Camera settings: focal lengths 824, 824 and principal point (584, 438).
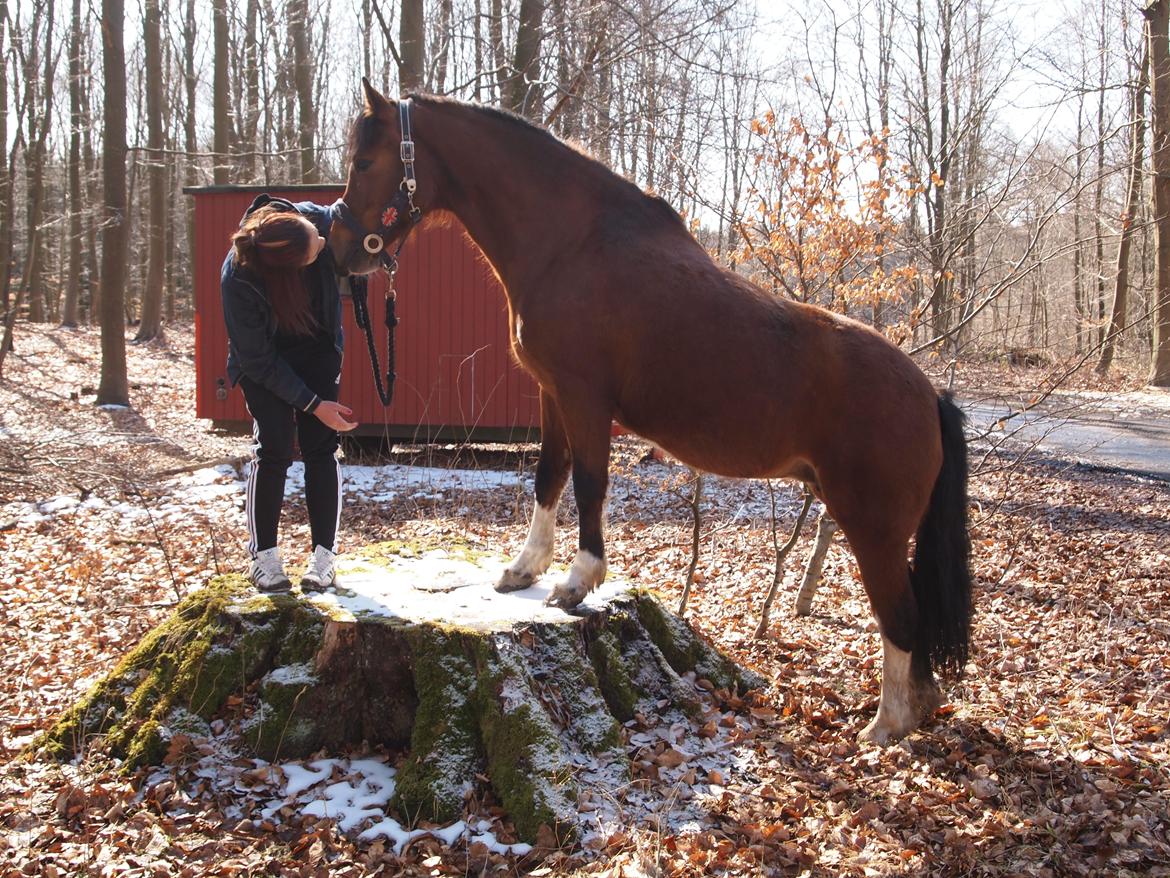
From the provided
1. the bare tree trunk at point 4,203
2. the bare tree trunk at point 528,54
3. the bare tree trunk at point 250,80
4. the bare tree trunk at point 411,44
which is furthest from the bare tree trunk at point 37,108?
the bare tree trunk at point 528,54

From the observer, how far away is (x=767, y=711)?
14.2 feet

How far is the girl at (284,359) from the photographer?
3.98 m

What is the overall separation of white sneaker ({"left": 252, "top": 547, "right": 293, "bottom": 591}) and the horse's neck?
1842 mm

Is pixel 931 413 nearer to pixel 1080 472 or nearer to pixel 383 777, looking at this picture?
pixel 383 777

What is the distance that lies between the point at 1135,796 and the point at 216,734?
398 cm

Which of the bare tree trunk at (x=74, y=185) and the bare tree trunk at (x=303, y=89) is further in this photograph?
the bare tree trunk at (x=74, y=185)

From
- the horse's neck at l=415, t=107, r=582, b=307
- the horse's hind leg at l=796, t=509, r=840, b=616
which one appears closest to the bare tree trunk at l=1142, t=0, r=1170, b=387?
the horse's hind leg at l=796, t=509, r=840, b=616

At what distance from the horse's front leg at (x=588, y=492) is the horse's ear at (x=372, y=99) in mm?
1707

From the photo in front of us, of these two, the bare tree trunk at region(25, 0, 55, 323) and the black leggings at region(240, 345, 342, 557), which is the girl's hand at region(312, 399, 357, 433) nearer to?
the black leggings at region(240, 345, 342, 557)

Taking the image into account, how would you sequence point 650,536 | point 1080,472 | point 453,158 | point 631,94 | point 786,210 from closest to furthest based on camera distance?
point 453,158 → point 786,210 → point 650,536 → point 1080,472 → point 631,94

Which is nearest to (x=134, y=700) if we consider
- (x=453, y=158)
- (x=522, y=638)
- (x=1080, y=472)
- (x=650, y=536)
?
(x=522, y=638)

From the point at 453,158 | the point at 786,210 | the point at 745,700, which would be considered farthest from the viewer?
the point at 786,210

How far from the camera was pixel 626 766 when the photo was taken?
358 centimetres

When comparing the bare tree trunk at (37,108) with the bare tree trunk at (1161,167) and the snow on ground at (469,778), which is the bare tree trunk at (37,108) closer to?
the snow on ground at (469,778)
